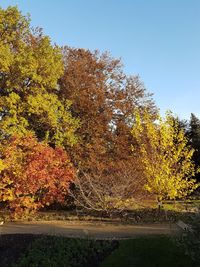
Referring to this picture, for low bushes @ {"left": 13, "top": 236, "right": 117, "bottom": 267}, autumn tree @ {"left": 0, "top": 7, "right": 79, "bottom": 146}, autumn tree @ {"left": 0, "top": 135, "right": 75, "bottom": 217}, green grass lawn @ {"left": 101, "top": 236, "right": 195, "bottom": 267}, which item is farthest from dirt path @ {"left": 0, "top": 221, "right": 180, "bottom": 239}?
autumn tree @ {"left": 0, "top": 7, "right": 79, "bottom": 146}

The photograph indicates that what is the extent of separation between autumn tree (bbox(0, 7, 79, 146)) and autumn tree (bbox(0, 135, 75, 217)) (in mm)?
1272

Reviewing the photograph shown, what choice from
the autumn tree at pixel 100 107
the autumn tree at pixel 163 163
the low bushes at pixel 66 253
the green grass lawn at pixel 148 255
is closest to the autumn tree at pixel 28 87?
the autumn tree at pixel 100 107

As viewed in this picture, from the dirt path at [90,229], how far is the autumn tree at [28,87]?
18.6ft

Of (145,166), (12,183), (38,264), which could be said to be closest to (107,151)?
(145,166)

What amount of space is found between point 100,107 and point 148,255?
495 inches

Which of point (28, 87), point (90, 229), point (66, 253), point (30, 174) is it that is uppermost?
point (28, 87)

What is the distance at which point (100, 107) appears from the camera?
2177 cm

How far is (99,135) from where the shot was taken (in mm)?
21250

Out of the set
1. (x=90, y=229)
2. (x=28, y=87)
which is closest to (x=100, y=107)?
(x=28, y=87)

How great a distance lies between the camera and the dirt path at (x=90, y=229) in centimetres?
1239

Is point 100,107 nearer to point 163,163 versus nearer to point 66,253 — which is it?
point 163,163

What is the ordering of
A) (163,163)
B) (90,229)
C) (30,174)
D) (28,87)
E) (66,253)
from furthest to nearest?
(28,87), (30,174), (163,163), (90,229), (66,253)

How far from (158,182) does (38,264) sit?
7079 millimetres

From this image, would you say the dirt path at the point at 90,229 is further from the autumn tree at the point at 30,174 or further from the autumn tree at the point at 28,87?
the autumn tree at the point at 28,87
